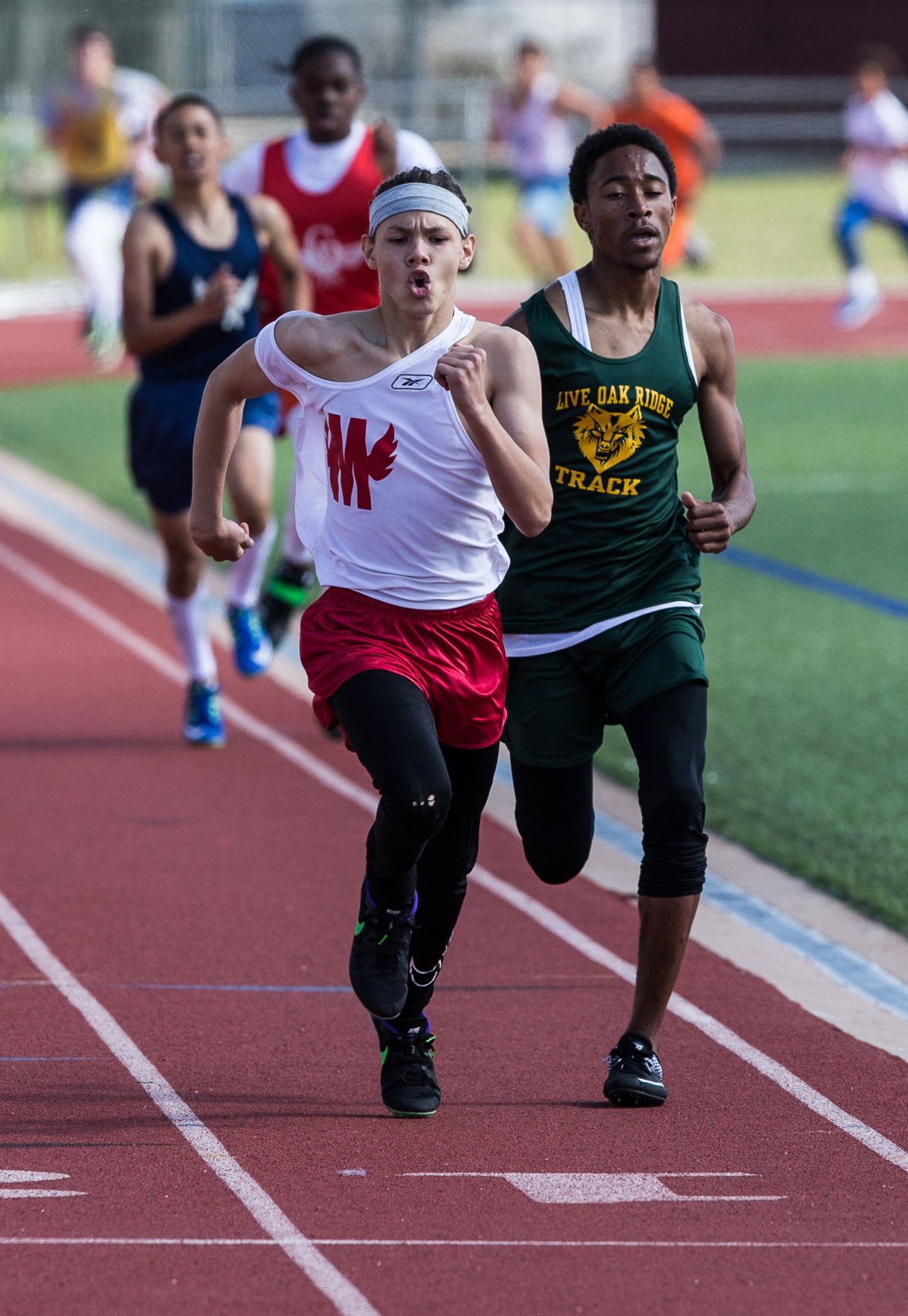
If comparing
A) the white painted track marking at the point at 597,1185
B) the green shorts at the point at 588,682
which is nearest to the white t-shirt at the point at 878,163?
the green shorts at the point at 588,682

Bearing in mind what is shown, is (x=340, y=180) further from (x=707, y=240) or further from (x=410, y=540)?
(x=707, y=240)

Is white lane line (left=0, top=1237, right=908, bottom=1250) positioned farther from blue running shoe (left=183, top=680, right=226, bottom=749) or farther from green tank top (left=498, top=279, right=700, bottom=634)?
blue running shoe (left=183, top=680, right=226, bottom=749)

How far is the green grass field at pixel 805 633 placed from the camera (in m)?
7.51

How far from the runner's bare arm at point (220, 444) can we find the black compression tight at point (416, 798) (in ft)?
1.53

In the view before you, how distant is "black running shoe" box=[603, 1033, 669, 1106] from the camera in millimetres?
4977

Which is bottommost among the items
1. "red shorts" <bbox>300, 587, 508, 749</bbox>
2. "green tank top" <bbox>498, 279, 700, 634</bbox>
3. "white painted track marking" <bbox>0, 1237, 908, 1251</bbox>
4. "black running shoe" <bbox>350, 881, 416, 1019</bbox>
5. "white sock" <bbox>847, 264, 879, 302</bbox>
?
"white sock" <bbox>847, 264, 879, 302</bbox>

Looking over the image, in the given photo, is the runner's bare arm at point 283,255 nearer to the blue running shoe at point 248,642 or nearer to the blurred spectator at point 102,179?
the blue running shoe at point 248,642

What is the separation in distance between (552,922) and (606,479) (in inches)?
73.9

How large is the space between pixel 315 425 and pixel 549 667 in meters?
0.79

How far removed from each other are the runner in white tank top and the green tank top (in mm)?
295

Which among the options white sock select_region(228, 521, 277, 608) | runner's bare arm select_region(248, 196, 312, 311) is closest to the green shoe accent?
white sock select_region(228, 521, 277, 608)

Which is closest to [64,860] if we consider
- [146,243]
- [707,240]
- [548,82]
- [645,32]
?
[146,243]

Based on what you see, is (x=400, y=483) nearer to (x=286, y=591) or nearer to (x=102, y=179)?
(x=286, y=591)

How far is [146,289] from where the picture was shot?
8234 mm
